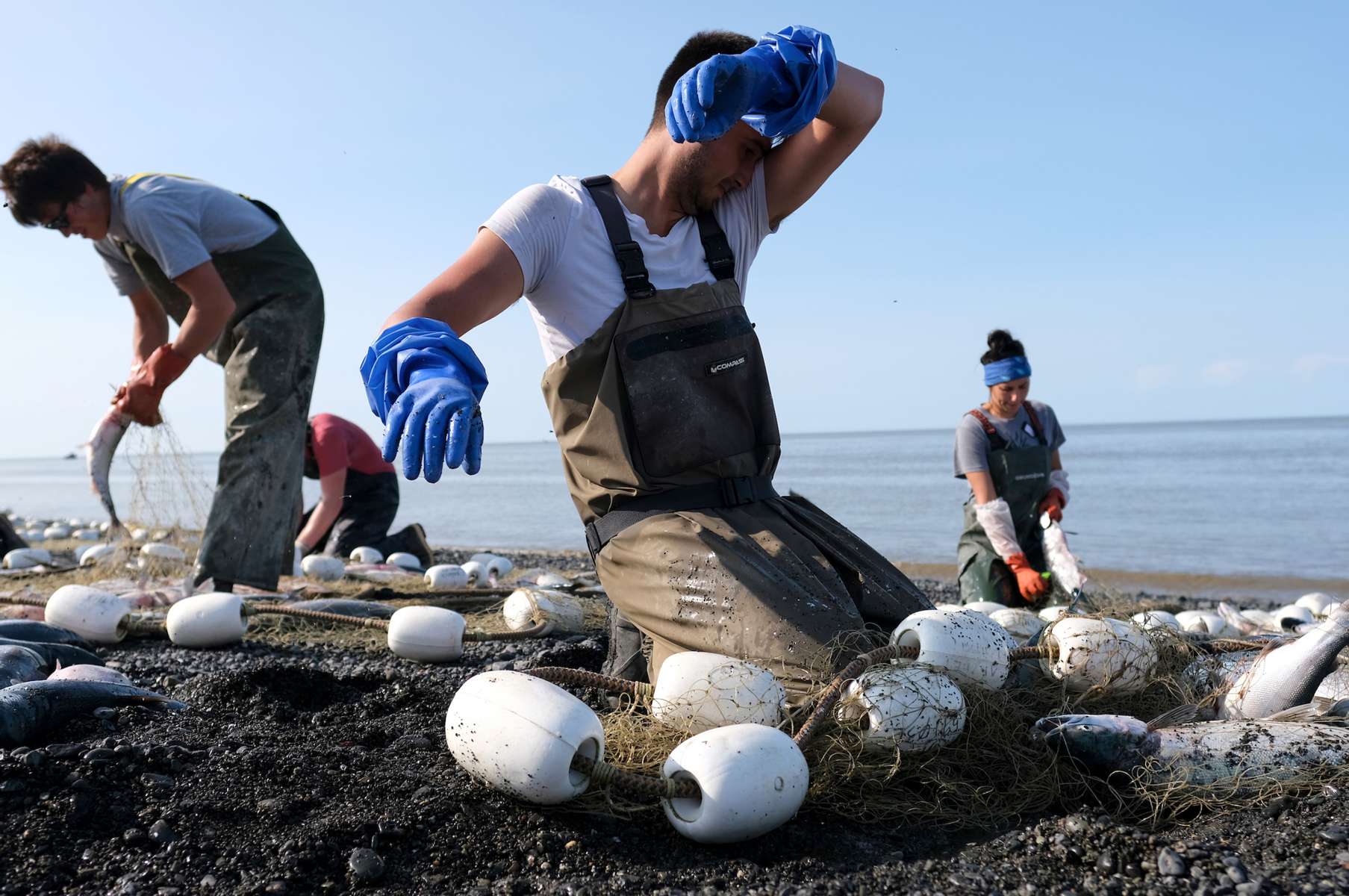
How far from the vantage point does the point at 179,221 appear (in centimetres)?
499

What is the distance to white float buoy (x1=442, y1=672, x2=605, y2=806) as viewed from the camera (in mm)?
1989

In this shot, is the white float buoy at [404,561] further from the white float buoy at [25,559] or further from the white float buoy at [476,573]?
the white float buoy at [25,559]

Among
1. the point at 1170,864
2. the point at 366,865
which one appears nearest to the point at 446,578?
the point at 366,865

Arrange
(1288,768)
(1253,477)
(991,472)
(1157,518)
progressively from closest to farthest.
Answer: (1288,768)
(991,472)
(1157,518)
(1253,477)

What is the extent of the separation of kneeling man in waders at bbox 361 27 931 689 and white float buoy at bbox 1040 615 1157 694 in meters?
0.45

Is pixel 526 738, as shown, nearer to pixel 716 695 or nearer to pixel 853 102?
pixel 716 695

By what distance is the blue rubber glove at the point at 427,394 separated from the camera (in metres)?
2.33

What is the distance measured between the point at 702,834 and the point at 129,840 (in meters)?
1.06

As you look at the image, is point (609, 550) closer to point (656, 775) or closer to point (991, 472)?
point (656, 775)

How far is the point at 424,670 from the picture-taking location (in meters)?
3.62

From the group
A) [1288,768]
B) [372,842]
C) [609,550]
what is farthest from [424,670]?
[1288,768]

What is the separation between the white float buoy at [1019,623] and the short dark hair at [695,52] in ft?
6.70

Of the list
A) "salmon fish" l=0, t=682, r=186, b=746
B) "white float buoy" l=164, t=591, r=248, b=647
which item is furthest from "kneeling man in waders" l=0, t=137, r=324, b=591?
"salmon fish" l=0, t=682, r=186, b=746

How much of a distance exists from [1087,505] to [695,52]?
55.5 ft
